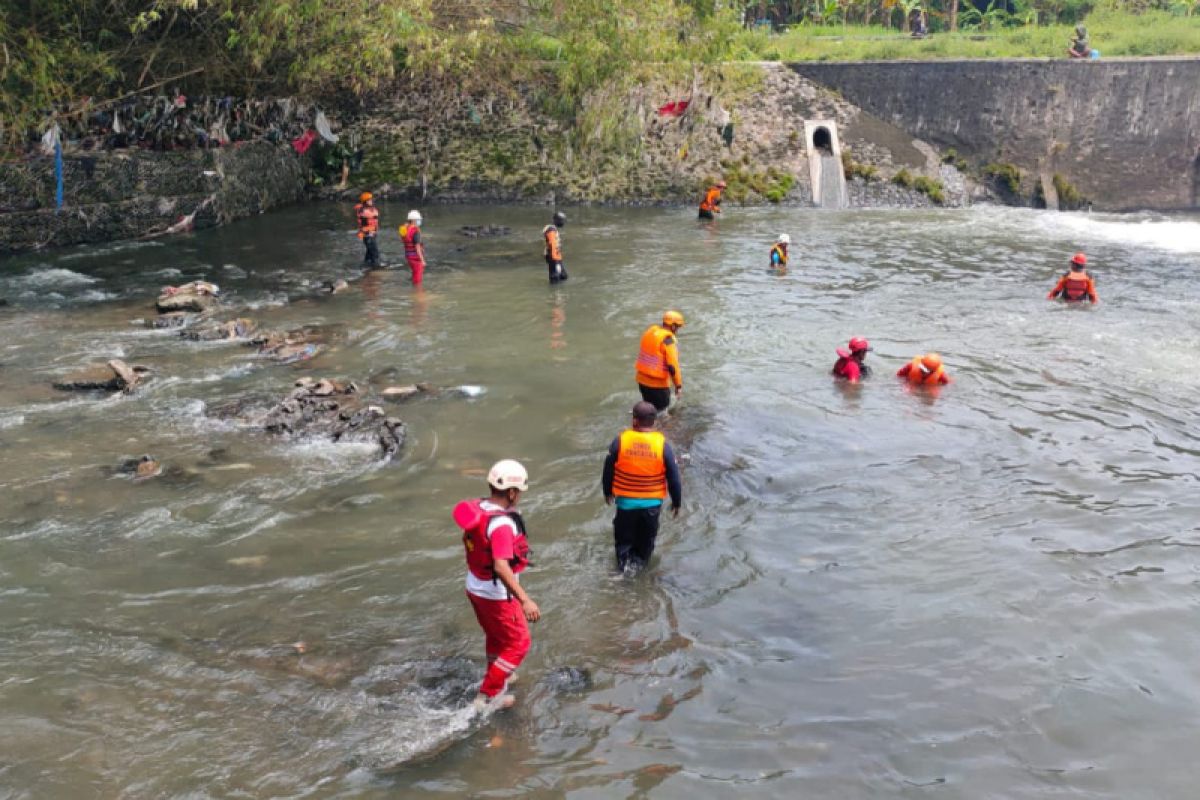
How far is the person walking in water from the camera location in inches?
268

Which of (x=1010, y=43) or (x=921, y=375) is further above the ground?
(x=1010, y=43)

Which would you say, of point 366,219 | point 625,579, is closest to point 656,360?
point 625,579

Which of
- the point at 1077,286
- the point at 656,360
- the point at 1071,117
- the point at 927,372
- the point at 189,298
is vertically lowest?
the point at 927,372

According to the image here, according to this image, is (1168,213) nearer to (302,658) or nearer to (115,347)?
(115,347)

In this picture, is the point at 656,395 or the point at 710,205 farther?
the point at 710,205

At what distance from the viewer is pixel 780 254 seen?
21.6 meters

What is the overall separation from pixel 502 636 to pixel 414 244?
46.5ft

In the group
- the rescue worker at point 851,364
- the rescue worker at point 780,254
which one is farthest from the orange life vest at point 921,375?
the rescue worker at point 780,254

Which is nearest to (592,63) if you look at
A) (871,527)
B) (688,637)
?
(871,527)

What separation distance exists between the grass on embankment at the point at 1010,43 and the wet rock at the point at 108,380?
26.0 meters

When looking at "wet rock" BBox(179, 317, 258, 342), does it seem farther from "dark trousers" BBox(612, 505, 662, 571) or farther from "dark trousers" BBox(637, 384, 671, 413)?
"dark trousers" BBox(612, 505, 662, 571)

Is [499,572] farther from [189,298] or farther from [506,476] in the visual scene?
[189,298]

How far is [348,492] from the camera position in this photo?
34.7ft

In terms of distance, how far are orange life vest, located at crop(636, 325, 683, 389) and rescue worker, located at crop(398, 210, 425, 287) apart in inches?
351
